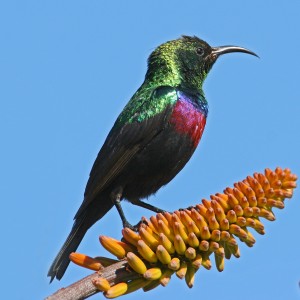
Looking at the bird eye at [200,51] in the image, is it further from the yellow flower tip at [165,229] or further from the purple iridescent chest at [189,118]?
the yellow flower tip at [165,229]

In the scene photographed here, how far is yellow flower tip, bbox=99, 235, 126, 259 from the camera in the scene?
315cm

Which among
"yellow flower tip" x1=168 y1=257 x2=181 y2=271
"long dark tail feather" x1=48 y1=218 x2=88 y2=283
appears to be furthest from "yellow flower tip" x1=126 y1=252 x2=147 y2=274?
"long dark tail feather" x1=48 y1=218 x2=88 y2=283

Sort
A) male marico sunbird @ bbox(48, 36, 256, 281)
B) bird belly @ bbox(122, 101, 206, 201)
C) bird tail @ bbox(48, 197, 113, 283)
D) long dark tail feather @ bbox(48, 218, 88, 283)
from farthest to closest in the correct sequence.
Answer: bird belly @ bbox(122, 101, 206, 201) → male marico sunbird @ bbox(48, 36, 256, 281) → bird tail @ bbox(48, 197, 113, 283) → long dark tail feather @ bbox(48, 218, 88, 283)

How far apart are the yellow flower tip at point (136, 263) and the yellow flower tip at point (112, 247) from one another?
0.18 m

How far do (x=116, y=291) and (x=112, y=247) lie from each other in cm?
41

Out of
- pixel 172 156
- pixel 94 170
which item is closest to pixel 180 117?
pixel 172 156

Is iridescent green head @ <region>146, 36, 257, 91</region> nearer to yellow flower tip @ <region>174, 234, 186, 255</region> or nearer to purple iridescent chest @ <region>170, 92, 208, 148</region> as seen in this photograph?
purple iridescent chest @ <region>170, 92, 208, 148</region>

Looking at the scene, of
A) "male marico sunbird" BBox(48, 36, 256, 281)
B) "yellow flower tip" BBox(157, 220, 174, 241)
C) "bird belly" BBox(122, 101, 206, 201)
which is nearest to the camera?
"yellow flower tip" BBox(157, 220, 174, 241)

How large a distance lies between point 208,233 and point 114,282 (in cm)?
46

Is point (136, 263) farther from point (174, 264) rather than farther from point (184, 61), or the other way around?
point (184, 61)

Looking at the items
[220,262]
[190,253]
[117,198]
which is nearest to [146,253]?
[190,253]

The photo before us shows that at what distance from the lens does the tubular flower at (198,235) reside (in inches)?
115

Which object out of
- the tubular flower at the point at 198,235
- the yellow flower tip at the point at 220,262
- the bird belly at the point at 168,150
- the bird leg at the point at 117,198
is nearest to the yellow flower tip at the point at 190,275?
the tubular flower at the point at 198,235

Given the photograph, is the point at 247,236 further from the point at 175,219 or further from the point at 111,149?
the point at 111,149
